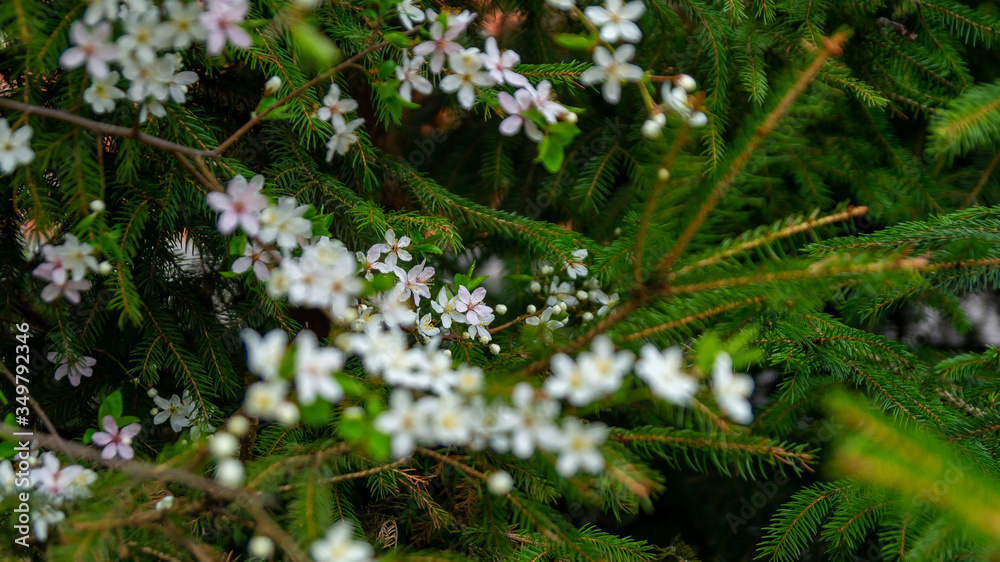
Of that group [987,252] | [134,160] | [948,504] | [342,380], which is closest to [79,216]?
[134,160]

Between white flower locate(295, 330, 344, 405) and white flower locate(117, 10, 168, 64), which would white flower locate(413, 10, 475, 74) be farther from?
white flower locate(295, 330, 344, 405)

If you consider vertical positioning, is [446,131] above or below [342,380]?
below

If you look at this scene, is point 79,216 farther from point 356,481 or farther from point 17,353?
point 356,481

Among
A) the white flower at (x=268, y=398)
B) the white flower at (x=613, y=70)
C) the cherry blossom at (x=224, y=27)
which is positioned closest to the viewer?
the white flower at (x=268, y=398)

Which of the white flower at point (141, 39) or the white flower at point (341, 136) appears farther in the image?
the white flower at point (341, 136)

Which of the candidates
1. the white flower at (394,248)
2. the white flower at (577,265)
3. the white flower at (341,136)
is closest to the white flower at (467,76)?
the white flower at (341,136)

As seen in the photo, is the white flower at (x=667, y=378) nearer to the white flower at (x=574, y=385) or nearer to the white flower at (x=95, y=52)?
the white flower at (x=574, y=385)

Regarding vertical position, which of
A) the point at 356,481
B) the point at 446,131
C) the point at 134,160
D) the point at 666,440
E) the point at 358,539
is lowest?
the point at 356,481
